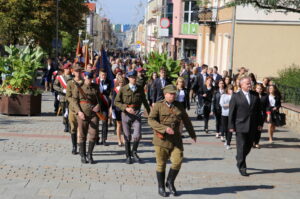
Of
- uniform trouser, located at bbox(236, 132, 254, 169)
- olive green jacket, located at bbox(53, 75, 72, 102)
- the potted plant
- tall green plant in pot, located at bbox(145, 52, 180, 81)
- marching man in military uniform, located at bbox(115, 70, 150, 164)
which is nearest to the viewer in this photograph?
uniform trouser, located at bbox(236, 132, 254, 169)

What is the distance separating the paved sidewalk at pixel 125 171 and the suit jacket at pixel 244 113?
82 cm

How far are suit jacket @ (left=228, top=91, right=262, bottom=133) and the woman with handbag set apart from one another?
3715mm

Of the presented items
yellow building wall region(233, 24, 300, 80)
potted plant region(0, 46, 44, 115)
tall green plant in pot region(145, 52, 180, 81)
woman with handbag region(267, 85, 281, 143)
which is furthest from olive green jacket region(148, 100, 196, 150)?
yellow building wall region(233, 24, 300, 80)

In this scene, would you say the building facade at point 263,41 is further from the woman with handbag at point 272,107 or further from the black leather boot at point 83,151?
the black leather boot at point 83,151

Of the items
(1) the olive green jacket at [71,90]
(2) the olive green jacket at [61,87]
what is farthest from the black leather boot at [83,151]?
(2) the olive green jacket at [61,87]

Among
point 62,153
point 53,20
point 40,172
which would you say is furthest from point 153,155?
point 53,20

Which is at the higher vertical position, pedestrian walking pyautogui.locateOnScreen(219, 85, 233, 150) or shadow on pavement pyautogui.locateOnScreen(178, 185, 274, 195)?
pedestrian walking pyautogui.locateOnScreen(219, 85, 233, 150)

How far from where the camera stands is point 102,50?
46.6ft

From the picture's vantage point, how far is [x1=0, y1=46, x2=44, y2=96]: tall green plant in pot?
1720 centimetres

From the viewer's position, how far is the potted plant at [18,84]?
17234 millimetres

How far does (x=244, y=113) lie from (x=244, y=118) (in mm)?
96

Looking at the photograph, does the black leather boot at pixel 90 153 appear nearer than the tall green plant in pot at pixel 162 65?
Yes

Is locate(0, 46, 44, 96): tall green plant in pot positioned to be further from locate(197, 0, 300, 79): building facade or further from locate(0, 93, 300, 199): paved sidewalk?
locate(197, 0, 300, 79): building facade

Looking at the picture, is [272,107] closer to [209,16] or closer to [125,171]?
[125,171]
